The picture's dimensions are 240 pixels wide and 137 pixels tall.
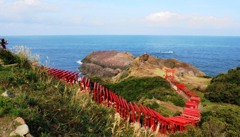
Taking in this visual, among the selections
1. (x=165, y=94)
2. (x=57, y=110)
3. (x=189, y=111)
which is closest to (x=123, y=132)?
(x=57, y=110)

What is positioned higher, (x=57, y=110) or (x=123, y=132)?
(x=57, y=110)

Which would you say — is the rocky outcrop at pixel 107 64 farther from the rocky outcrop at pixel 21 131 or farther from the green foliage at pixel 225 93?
the rocky outcrop at pixel 21 131

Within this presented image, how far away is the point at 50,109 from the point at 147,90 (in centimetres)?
1894

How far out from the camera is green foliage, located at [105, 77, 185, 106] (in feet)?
77.4

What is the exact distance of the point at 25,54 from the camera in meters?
14.7

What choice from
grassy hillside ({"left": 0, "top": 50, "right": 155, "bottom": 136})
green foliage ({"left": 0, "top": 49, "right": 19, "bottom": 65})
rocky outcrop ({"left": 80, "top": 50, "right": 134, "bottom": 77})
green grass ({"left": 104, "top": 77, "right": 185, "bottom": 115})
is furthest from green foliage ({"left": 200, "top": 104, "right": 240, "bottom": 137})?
rocky outcrop ({"left": 80, "top": 50, "right": 134, "bottom": 77})

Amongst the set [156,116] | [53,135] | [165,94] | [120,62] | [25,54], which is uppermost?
[25,54]

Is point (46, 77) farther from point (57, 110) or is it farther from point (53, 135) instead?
point (53, 135)

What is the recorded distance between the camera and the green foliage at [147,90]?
77.4 feet

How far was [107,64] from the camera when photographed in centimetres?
8762

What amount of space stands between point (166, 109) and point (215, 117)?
5.67 metres

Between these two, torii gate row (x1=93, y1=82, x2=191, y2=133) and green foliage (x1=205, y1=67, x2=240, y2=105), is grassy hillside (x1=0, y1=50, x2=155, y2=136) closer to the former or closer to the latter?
torii gate row (x1=93, y1=82, x2=191, y2=133)

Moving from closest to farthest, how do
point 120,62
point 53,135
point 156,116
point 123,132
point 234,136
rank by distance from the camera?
1. point 53,135
2. point 123,132
3. point 234,136
4. point 156,116
5. point 120,62

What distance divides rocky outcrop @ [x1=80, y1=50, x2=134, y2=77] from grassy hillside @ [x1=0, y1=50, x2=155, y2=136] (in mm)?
65604
